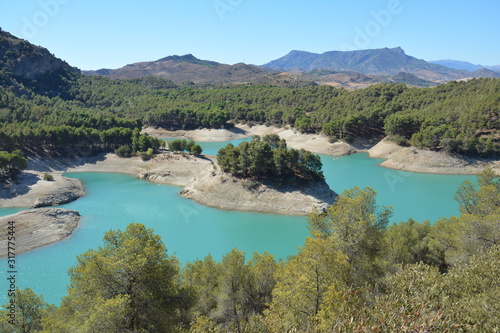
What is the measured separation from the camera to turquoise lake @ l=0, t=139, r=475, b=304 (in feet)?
98.2

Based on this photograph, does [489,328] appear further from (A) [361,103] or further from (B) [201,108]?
(B) [201,108]

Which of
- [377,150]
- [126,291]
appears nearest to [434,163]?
[377,150]

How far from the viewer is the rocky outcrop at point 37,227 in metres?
31.9

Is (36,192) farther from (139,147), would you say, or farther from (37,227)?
(139,147)

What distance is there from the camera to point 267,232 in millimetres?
35156

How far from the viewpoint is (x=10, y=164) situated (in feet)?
154

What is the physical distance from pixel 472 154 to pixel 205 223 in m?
50.9

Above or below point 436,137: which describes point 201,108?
above

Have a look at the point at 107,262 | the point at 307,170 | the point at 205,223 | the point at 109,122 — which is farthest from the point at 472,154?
the point at 109,122

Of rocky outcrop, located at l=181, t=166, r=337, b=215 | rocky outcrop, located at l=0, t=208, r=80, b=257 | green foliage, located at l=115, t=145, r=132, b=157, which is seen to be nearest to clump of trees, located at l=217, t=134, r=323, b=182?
rocky outcrop, located at l=181, t=166, r=337, b=215

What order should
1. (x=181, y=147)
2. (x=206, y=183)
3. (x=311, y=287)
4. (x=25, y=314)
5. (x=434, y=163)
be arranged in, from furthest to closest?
(x=181, y=147) < (x=434, y=163) < (x=206, y=183) < (x=25, y=314) < (x=311, y=287)

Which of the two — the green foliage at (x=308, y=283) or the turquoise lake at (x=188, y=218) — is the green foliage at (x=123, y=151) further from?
the green foliage at (x=308, y=283)

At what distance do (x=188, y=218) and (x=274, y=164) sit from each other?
13.7 m

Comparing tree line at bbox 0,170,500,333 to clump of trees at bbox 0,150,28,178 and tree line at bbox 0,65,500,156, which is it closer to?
clump of trees at bbox 0,150,28,178
